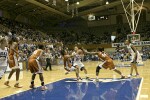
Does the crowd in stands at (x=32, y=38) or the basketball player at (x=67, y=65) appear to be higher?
the crowd in stands at (x=32, y=38)

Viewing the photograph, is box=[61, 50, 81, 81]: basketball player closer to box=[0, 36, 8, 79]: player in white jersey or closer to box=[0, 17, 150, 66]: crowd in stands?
box=[0, 36, 8, 79]: player in white jersey

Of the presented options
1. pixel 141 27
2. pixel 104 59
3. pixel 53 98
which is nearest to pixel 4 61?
pixel 53 98

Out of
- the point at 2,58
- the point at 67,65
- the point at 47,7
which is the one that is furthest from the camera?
the point at 47,7

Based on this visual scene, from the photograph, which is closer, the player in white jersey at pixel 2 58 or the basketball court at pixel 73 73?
the player in white jersey at pixel 2 58

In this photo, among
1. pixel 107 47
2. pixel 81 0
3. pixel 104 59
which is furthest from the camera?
pixel 107 47

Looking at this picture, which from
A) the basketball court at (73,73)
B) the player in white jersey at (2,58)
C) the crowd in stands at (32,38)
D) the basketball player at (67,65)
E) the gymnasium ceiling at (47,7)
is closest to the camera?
the player in white jersey at (2,58)

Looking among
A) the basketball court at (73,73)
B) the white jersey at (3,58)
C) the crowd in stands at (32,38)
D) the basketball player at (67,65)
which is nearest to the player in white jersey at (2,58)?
the white jersey at (3,58)

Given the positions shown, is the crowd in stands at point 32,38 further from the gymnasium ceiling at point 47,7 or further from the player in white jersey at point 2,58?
the player in white jersey at point 2,58

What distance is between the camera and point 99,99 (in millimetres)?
7469

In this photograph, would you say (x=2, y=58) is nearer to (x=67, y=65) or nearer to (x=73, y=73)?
(x=67, y=65)

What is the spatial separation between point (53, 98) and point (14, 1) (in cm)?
2806

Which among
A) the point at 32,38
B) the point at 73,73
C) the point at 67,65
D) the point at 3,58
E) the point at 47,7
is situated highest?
the point at 47,7

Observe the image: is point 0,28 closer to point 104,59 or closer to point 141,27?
point 104,59

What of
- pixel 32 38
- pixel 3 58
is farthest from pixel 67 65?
pixel 32 38
